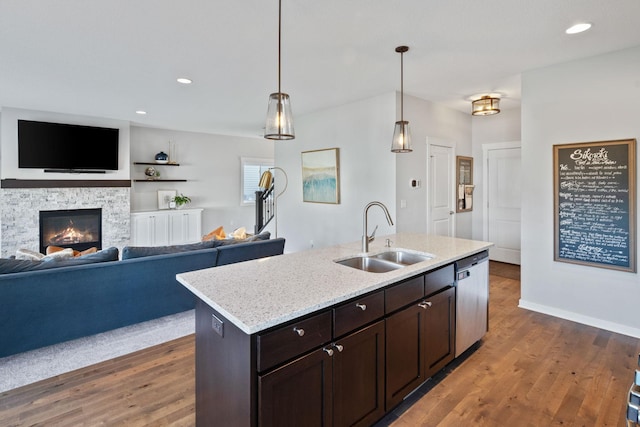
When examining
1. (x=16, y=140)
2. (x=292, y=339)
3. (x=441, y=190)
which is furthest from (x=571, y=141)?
(x=16, y=140)

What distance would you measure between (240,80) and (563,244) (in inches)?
159

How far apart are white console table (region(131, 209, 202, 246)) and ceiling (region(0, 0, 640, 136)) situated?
269cm

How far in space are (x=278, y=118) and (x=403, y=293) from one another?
1.31m

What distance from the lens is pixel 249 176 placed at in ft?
29.7

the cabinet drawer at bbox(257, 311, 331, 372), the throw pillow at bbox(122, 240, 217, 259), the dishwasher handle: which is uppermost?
the throw pillow at bbox(122, 240, 217, 259)

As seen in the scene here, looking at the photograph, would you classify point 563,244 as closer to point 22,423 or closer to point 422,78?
point 422,78

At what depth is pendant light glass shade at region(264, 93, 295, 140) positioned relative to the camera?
207 centimetres

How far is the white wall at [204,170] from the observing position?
7293mm

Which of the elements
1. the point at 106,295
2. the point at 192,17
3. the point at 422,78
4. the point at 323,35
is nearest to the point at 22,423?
the point at 106,295

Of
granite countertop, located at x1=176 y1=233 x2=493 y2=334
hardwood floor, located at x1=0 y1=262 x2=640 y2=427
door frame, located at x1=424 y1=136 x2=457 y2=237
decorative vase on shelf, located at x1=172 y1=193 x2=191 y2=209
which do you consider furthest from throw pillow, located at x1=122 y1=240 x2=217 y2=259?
decorative vase on shelf, located at x1=172 y1=193 x2=191 y2=209

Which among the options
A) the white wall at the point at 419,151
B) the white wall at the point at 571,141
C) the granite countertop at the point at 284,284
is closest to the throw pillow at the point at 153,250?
the granite countertop at the point at 284,284

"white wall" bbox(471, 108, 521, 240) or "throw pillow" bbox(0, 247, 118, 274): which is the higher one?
"white wall" bbox(471, 108, 521, 240)

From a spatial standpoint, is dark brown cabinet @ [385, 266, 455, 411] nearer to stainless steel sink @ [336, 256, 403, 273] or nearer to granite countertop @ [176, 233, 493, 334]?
granite countertop @ [176, 233, 493, 334]

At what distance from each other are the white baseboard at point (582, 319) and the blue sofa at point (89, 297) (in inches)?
140
